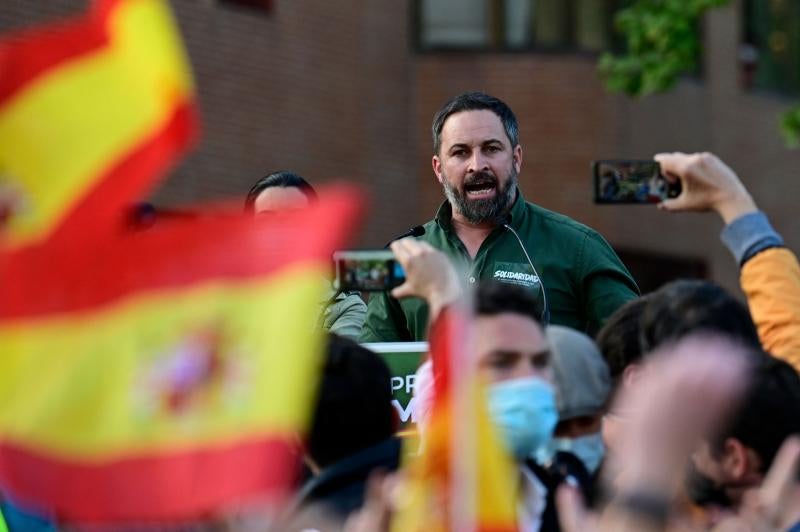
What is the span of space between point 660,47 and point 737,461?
11.6 metres

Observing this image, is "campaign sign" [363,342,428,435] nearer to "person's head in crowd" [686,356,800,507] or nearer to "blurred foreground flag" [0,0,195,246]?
"person's head in crowd" [686,356,800,507]

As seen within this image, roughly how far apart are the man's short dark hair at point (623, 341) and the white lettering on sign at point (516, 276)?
198 centimetres

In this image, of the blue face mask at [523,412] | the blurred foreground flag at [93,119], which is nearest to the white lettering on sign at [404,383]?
the blue face mask at [523,412]

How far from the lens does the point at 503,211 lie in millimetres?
7520

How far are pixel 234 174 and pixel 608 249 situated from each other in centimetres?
1091

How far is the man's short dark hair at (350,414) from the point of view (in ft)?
16.1

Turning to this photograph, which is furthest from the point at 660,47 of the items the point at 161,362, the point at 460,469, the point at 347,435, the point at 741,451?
the point at 161,362

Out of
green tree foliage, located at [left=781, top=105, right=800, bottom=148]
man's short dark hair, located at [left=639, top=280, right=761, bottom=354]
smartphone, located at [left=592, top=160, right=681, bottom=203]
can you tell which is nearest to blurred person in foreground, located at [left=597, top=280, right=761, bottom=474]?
man's short dark hair, located at [left=639, top=280, right=761, bottom=354]

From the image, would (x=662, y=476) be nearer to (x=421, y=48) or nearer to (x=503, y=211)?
(x=503, y=211)

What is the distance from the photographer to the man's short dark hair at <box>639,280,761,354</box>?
5.07 m

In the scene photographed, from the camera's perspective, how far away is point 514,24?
21578 millimetres

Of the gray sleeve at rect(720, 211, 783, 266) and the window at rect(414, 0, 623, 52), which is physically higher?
the gray sleeve at rect(720, 211, 783, 266)

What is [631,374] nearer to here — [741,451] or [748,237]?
[748,237]

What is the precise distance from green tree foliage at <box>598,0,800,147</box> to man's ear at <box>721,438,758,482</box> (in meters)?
11.2
